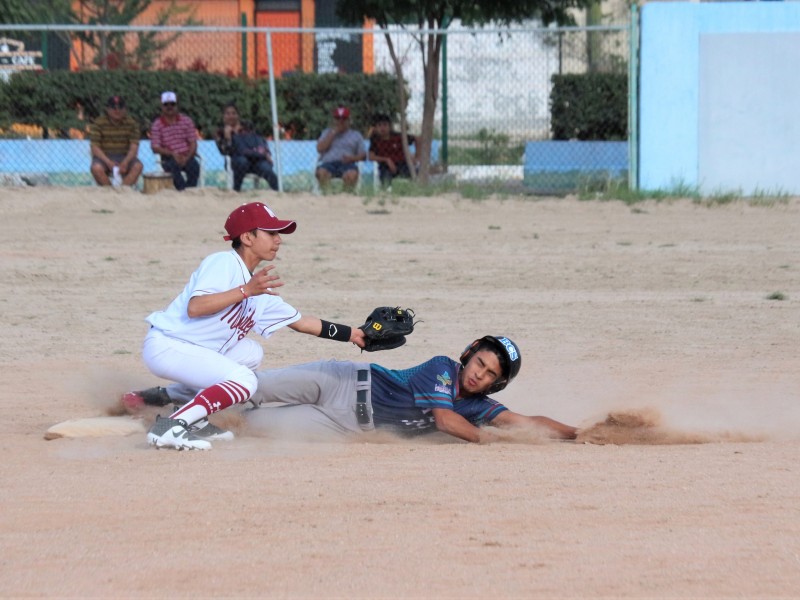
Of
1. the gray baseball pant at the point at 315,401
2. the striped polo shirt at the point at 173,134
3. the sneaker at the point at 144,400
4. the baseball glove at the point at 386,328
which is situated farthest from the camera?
the striped polo shirt at the point at 173,134

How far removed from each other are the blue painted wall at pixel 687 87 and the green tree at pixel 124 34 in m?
10.2

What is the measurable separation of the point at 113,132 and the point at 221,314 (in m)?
11.5

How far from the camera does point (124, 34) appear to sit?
26.4m

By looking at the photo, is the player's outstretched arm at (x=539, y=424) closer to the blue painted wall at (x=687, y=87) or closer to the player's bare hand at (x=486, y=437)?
the player's bare hand at (x=486, y=437)

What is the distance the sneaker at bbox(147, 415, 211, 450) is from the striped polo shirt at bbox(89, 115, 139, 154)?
11.7m

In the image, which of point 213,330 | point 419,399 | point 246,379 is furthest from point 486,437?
point 213,330

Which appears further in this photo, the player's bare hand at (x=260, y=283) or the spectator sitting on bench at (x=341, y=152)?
the spectator sitting on bench at (x=341, y=152)

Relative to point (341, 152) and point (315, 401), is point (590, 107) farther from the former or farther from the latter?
point (315, 401)

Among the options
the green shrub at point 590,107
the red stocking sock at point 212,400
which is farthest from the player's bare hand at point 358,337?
the green shrub at point 590,107

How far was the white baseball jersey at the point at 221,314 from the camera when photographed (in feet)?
20.4

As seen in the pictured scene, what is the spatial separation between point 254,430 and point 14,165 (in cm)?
1388

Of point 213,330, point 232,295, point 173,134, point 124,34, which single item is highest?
point 124,34

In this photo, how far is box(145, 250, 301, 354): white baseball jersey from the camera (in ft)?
20.4

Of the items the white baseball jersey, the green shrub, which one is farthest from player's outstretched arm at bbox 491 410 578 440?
the green shrub
